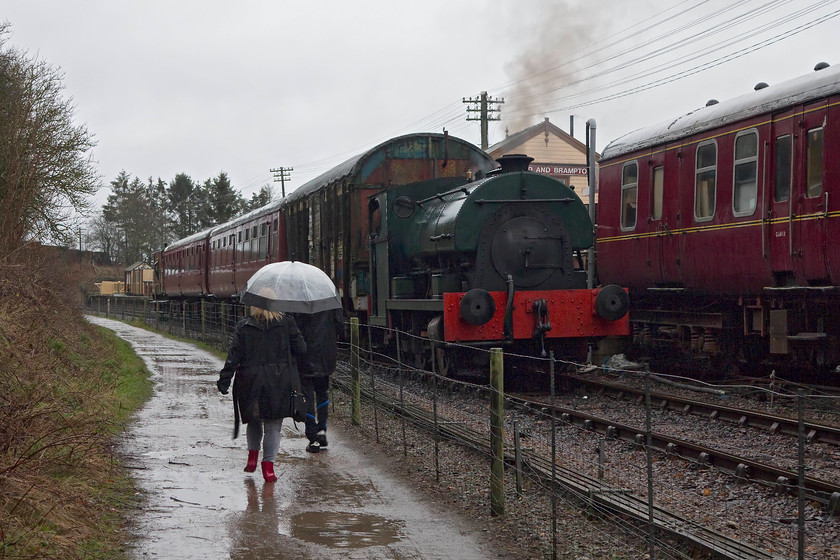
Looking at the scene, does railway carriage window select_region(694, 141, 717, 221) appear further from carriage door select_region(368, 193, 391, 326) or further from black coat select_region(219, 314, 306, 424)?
black coat select_region(219, 314, 306, 424)

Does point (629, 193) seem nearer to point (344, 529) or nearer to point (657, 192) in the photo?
point (657, 192)

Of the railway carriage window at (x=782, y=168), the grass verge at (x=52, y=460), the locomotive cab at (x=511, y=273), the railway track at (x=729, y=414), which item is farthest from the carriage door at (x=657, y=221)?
the grass verge at (x=52, y=460)

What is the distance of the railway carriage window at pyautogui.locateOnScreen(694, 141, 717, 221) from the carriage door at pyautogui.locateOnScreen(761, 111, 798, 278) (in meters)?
1.35

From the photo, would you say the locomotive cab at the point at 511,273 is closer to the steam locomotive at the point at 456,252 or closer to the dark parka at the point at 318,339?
the steam locomotive at the point at 456,252

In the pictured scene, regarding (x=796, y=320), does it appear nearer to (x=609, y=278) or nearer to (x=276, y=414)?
(x=609, y=278)

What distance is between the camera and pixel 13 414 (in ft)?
21.8

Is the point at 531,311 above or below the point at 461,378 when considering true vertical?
above

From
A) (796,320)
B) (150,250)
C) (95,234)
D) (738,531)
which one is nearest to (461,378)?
(796,320)

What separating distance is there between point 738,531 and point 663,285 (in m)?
10.3

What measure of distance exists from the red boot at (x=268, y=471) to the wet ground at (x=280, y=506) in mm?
60

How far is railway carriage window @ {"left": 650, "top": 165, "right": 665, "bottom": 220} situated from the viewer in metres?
15.7

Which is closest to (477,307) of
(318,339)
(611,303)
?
(611,303)

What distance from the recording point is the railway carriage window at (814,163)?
1177 centimetres

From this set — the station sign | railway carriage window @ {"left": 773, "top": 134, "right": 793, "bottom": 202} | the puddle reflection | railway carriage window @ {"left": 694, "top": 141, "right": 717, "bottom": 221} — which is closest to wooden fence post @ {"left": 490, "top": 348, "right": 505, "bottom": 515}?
the puddle reflection
